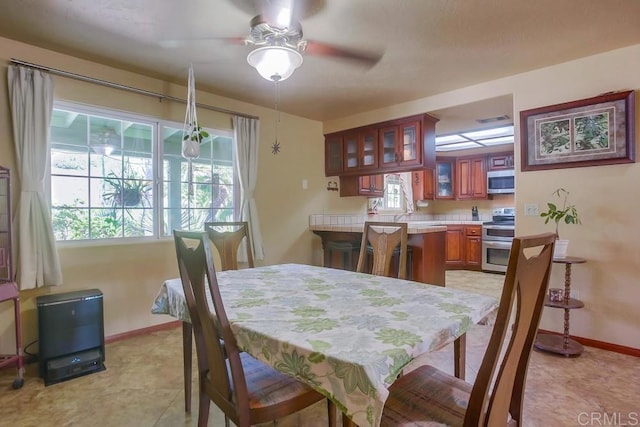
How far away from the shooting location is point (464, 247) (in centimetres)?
603

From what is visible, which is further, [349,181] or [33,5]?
[349,181]

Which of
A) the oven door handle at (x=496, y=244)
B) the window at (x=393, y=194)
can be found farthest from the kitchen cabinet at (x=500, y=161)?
the window at (x=393, y=194)

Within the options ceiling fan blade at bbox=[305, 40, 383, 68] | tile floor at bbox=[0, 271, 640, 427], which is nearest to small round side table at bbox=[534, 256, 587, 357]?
tile floor at bbox=[0, 271, 640, 427]

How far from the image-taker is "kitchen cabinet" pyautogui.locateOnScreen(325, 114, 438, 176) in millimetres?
3785

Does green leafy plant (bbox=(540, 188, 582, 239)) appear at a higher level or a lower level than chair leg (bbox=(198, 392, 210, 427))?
higher

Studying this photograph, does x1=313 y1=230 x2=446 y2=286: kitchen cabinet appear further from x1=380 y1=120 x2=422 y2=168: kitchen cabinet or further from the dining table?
the dining table

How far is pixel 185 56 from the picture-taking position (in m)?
2.64

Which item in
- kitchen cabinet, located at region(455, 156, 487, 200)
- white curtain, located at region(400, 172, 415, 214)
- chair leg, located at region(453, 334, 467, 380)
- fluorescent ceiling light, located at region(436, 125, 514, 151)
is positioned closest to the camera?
chair leg, located at region(453, 334, 467, 380)

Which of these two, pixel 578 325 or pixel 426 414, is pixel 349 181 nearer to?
pixel 578 325

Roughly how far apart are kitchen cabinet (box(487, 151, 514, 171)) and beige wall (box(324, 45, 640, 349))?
3.18 metres

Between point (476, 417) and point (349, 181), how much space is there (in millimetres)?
3964

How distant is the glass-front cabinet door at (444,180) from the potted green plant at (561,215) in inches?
148

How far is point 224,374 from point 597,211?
2.98 metres

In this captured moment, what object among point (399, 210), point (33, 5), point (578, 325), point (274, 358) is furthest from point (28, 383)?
point (399, 210)
